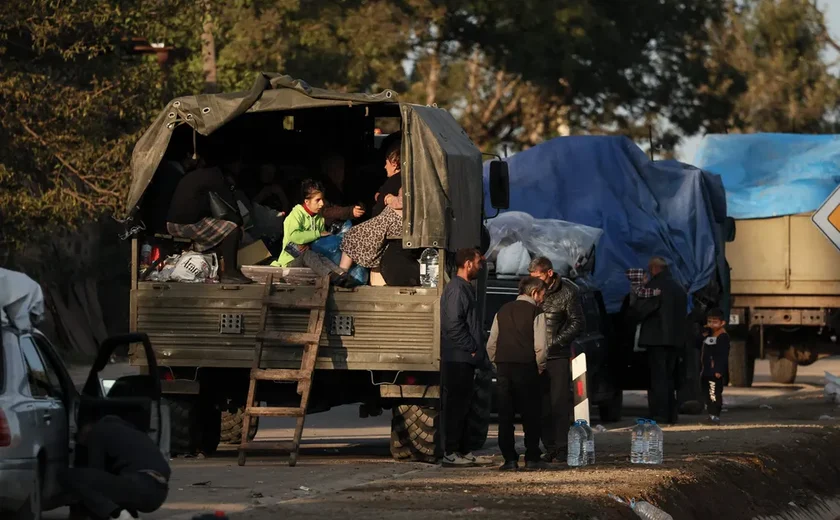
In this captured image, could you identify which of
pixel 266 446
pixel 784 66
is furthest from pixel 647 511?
pixel 784 66

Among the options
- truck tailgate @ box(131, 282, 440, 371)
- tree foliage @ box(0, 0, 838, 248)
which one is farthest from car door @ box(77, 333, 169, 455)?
tree foliage @ box(0, 0, 838, 248)

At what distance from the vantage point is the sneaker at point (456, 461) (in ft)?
50.0

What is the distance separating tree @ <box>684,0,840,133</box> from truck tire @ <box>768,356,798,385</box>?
127ft

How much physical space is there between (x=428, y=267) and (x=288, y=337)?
52.1 inches

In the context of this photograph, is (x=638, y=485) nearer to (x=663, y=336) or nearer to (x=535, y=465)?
(x=535, y=465)

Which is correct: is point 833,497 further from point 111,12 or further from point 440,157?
point 111,12

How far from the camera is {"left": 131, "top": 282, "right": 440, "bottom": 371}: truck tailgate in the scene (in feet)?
48.6

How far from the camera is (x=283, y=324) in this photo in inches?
591

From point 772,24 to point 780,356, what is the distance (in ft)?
138

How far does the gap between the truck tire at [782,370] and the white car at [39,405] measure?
68.3ft

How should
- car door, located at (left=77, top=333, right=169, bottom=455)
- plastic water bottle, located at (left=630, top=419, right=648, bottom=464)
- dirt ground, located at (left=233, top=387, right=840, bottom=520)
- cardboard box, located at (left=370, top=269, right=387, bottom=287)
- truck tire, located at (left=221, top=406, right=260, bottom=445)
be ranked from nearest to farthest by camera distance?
1. car door, located at (left=77, top=333, right=169, bottom=455)
2. dirt ground, located at (left=233, top=387, right=840, bottom=520)
3. plastic water bottle, located at (left=630, top=419, right=648, bottom=464)
4. cardboard box, located at (left=370, top=269, right=387, bottom=287)
5. truck tire, located at (left=221, top=406, right=260, bottom=445)

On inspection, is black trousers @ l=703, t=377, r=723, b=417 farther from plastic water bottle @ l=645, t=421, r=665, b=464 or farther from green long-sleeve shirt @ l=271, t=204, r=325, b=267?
→ green long-sleeve shirt @ l=271, t=204, r=325, b=267

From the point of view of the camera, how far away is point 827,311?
28062 mm

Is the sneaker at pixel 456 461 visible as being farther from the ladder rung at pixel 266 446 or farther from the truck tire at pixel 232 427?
the truck tire at pixel 232 427
